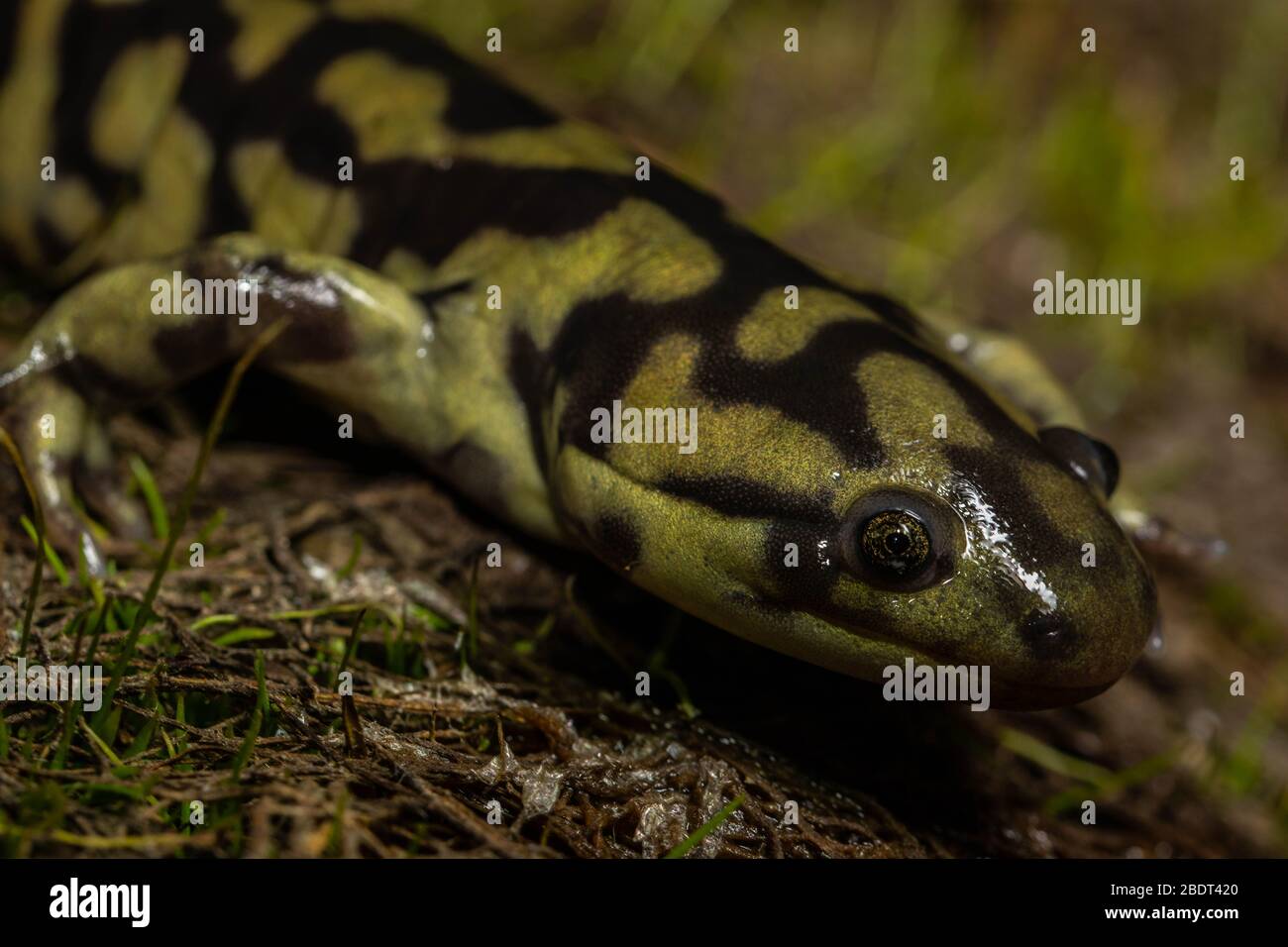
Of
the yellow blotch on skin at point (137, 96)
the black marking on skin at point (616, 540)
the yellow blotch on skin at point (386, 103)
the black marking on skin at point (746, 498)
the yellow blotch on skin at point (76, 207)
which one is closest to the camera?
the black marking on skin at point (746, 498)

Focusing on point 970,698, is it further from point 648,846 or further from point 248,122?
point 248,122

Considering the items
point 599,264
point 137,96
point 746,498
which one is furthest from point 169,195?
point 746,498

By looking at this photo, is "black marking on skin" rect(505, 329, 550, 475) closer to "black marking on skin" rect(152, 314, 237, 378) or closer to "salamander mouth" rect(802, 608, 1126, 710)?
"black marking on skin" rect(152, 314, 237, 378)

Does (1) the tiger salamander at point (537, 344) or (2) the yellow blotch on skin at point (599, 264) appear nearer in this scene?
(1) the tiger salamander at point (537, 344)

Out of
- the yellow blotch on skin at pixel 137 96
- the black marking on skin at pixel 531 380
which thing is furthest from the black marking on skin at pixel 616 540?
the yellow blotch on skin at pixel 137 96

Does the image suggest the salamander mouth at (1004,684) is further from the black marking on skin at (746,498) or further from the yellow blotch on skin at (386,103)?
the yellow blotch on skin at (386,103)

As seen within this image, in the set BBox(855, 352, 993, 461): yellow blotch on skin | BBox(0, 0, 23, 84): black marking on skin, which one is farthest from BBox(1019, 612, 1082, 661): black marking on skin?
BBox(0, 0, 23, 84): black marking on skin

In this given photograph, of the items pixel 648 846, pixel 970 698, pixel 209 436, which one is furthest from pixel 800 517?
pixel 209 436

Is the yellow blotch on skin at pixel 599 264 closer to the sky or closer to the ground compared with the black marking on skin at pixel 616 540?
closer to the sky

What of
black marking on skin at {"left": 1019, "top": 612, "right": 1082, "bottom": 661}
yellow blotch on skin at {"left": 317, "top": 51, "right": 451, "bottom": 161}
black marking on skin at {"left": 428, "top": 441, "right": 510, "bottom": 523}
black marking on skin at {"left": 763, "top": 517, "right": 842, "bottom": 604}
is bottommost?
black marking on skin at {"left": 1019, "top": 612, "right": 1082, "bottom": 661}
